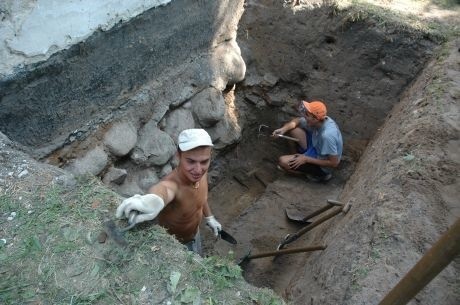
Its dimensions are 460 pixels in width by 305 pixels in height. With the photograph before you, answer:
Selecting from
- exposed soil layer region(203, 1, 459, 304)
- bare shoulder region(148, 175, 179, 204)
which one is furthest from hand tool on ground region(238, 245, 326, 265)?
bare shoulder region(148, 175, 179, 204)

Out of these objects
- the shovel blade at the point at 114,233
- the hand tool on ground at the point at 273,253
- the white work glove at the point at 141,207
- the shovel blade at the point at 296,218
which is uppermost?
the white work glove at the point at 141,207

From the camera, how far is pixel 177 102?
488 centimetres

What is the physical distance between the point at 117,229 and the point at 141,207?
214 mm

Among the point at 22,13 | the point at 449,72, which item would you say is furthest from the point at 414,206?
the point at 22,13

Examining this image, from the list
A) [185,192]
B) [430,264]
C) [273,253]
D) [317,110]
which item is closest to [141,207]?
[185,192]

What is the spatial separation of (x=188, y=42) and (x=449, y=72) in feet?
9.07

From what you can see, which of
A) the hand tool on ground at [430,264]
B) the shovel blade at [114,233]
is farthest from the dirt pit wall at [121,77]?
the hand tool on ground at [430,264]

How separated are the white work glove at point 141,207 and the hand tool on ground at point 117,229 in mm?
20

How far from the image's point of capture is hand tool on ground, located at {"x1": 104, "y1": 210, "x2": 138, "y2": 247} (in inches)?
96.8

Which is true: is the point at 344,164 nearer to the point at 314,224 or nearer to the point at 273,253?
the point at 314,224

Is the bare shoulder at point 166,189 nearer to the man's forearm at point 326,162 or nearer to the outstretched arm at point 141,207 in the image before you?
the outstretched arm at point 141,207

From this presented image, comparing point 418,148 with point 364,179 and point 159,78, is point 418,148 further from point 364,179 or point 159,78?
point 159,78

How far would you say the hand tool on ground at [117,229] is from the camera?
8.07 ft

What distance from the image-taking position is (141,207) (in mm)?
2455
